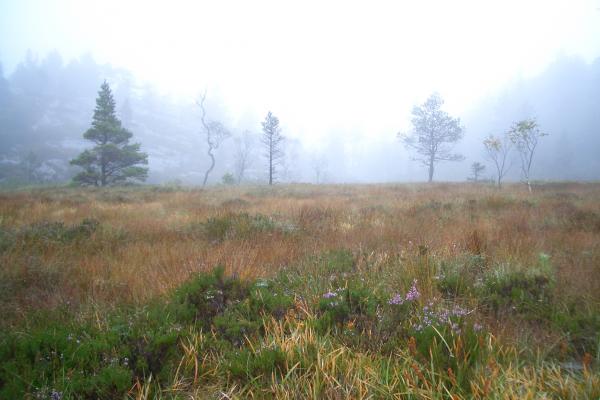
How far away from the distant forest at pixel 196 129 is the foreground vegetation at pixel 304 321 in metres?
59.8

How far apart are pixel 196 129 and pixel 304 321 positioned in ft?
349

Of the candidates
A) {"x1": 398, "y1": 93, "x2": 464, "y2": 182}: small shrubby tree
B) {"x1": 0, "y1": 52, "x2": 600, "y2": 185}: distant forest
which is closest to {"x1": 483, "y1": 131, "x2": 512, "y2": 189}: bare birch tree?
{"x1": 398, "y1": 93, "x2": 464, "y2": 182}: small shrubby tree

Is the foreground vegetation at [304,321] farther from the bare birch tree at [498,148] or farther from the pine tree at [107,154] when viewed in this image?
the pine tree at [107,154]

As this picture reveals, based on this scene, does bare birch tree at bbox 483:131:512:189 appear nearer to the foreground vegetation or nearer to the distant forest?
the foreground vegetation

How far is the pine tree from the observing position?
2407cm

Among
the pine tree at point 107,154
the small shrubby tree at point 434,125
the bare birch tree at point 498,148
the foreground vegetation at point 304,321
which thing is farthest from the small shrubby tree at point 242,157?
the foreground vegetation at point 304,321

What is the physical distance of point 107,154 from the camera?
965 inches

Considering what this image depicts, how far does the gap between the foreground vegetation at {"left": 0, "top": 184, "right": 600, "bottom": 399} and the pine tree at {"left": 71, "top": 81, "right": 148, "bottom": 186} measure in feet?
78.2

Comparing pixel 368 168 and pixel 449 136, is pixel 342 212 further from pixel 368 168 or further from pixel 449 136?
pixel 368 168

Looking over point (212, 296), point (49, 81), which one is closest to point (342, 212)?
point (212, 296)

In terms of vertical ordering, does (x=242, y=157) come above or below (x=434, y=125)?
below

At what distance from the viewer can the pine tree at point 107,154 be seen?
24072mm

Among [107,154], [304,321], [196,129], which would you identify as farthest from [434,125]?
[196,129]

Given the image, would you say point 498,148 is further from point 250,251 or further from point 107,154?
point 107,154
